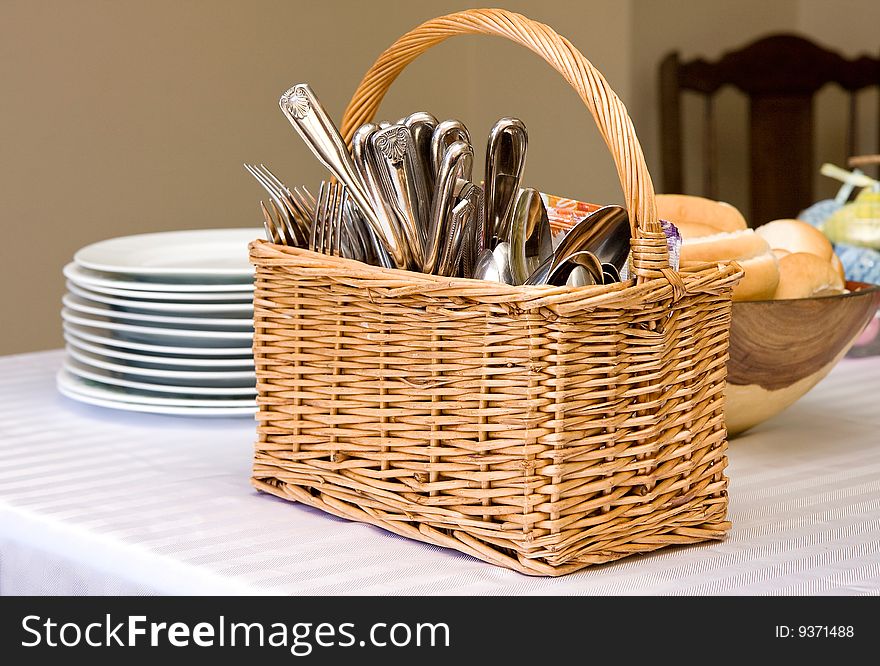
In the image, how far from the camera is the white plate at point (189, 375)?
32.3 inches

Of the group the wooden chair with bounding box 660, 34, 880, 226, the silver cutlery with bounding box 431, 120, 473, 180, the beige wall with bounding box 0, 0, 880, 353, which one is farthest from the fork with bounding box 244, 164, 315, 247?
the wooden chair with bounding box 660, 34, 880, 226

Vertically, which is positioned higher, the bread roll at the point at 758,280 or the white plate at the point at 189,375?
the bread roll at the point at 758,280

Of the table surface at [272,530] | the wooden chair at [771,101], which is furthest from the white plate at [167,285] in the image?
the wooden chair at [771,101]

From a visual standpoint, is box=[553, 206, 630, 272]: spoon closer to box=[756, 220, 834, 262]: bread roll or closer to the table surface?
the table surface

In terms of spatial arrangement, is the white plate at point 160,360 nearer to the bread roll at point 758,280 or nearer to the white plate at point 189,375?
the white plate at point 189,375

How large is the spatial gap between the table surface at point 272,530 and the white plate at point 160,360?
0.15 feet

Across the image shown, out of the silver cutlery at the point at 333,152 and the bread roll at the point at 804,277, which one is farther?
the bread roll at the point at 804,277

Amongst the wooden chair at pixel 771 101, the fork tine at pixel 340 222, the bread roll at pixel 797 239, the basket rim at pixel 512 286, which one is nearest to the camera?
the basket rim at pixel 512 286

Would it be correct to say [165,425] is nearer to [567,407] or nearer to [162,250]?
[162,250]

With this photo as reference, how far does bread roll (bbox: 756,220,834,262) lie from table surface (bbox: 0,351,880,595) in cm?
16

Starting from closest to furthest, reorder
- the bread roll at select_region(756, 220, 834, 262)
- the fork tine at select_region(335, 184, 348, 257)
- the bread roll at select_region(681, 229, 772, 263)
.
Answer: the fork tine at select_region(335, 184, 348, 257) → the bread roll at select_region(681, 229, 772, 263) → the bread roll at select_region(756, 220, 834, 262)

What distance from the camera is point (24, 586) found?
2.07 ft

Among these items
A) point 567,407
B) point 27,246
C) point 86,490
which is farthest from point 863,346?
point 27,246

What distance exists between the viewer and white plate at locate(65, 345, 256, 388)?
82 cm
